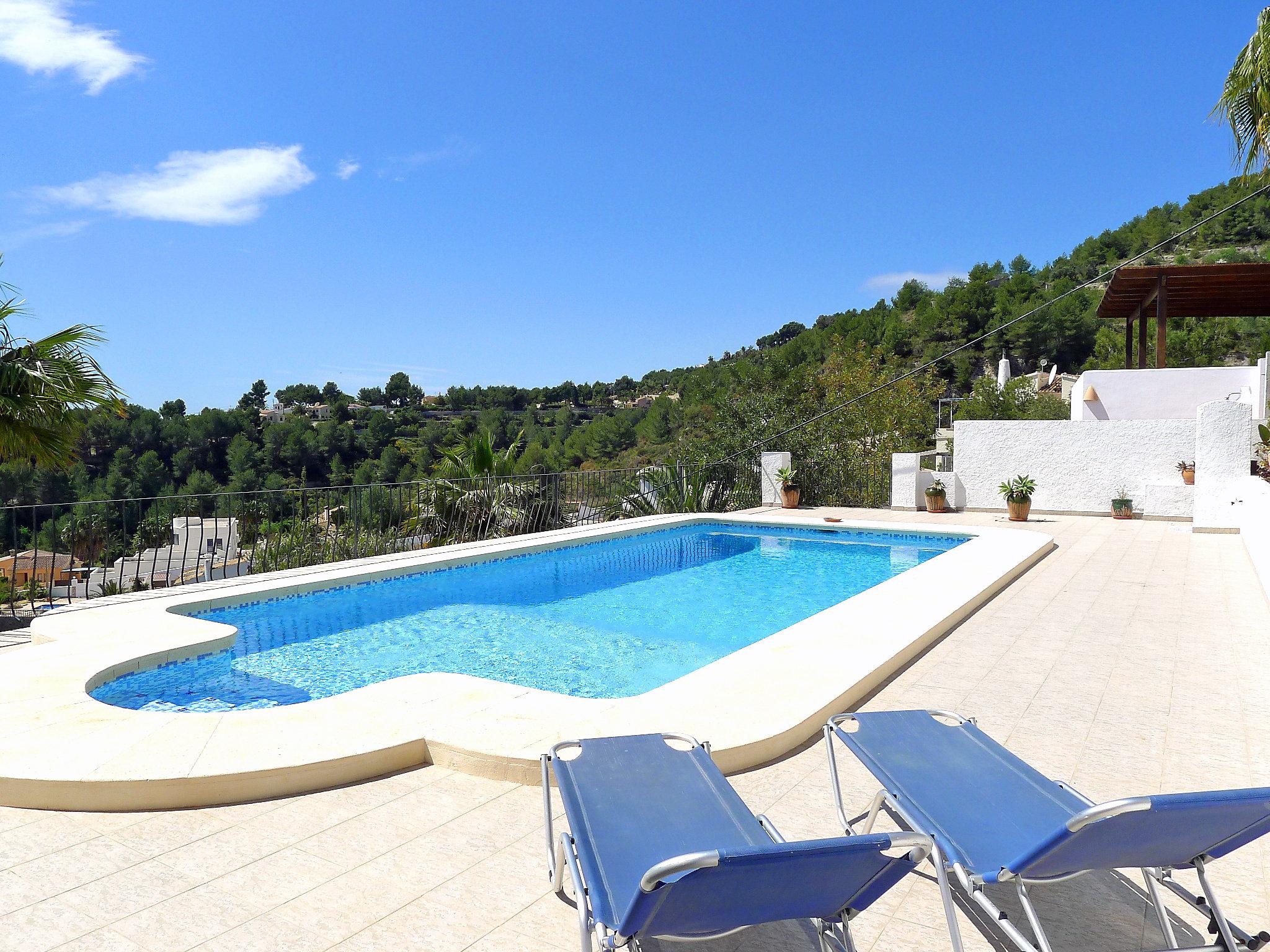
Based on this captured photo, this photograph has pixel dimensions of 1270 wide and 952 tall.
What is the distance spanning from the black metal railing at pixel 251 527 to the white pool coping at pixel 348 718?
97 cm

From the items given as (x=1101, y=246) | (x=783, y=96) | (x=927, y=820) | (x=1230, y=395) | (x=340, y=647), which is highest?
(x=1101, y=246)

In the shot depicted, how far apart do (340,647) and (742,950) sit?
4.70 m

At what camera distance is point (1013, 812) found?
2.06 meters

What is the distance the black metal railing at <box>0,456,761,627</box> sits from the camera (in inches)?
245

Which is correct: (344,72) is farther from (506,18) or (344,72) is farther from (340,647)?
(340,647)

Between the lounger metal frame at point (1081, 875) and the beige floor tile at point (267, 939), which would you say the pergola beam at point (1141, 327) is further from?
the beige floor tile at point (267, 939)

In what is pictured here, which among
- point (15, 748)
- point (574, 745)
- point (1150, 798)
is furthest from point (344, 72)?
point (1150, 798)

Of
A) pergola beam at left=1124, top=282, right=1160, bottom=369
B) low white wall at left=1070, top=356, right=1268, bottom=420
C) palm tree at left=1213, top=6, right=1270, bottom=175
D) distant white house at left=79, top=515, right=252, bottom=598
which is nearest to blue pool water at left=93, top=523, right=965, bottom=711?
distant white house at left=79, top=515, right=252, bottom=598

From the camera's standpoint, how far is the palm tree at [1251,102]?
6.20 m

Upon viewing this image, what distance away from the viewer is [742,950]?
1968 mm

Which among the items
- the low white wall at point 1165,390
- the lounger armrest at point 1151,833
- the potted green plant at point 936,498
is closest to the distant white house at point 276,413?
the potted green plant at point 936,498

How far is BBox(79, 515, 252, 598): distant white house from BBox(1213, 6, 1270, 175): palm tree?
381 inches

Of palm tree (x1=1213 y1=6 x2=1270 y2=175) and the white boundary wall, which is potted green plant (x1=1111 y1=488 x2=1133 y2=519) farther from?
palm tree (x1=1213 y1=6 x2=1270 y2=175)

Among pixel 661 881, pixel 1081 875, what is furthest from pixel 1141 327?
pixel 661 881
